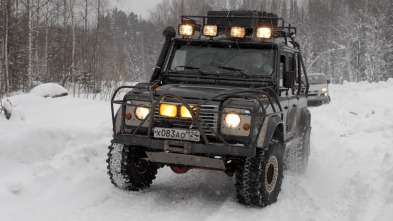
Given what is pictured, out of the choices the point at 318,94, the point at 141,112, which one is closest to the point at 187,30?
the point at 141,112

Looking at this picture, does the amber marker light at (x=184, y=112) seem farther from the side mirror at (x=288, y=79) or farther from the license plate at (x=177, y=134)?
the side mirror at (x=288, y=79)

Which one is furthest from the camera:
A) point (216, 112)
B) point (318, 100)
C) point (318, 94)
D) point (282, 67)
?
point (318, 94)

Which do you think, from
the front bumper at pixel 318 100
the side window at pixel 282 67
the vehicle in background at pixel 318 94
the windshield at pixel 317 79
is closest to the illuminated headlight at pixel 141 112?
the side window at pixel 282 67

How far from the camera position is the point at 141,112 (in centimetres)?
499

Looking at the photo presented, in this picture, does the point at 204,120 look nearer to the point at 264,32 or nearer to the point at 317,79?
the point at 264,32

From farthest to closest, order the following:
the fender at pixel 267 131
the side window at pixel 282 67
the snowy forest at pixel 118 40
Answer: the snowy forest at pixel 118 40, the side window at pixel 282 67, the fender at pixel 267 131

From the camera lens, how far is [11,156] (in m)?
5.82

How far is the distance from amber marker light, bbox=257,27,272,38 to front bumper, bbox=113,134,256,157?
1.96 m

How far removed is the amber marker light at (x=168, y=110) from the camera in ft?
15.6

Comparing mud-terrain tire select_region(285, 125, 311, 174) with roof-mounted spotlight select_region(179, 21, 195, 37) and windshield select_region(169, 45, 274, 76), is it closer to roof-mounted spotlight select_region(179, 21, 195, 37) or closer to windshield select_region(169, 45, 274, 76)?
windshield select_region(169, 45, 274, 76)

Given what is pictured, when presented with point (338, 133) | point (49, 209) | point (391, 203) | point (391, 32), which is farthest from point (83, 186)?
point (391, 32)

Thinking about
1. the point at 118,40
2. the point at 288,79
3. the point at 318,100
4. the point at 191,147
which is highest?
the point at 118,40

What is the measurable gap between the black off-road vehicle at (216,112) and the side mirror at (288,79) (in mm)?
13

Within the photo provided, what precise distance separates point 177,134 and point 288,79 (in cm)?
189
